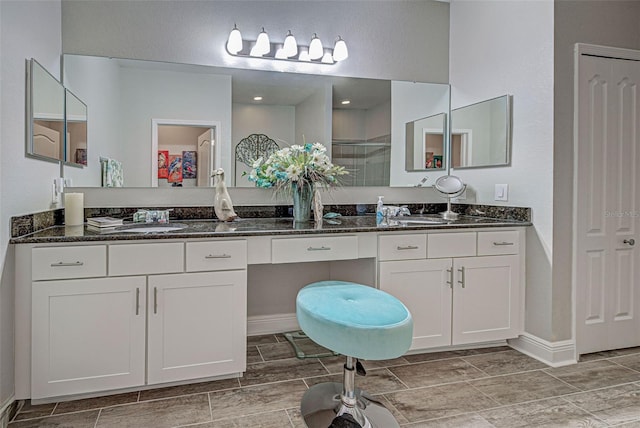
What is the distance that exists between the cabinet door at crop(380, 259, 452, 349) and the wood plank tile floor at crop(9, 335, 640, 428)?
0.17 meters

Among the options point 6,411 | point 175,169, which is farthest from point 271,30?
point 6,411

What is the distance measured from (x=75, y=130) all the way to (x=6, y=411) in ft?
5.14

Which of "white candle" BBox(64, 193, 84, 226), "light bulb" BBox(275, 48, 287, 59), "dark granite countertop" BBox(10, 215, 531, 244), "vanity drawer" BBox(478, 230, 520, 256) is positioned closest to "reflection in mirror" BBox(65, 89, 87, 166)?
"white candle" BBox(64, 193, 84, 226)

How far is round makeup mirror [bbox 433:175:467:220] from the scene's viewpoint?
3.18 metres

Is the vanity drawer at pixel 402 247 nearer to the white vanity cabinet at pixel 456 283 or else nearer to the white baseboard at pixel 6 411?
the white vanity cabinet at pixel 456 283

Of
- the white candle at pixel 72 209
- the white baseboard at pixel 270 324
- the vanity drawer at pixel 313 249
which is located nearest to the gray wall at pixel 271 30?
the white candle at pixel 72 209

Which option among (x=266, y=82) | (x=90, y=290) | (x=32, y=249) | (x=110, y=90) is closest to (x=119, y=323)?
(x=90, y=290)

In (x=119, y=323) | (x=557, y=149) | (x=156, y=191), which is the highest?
(x=557, y=149)

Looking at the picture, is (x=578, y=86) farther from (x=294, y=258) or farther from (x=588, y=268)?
(x=294, y=258)

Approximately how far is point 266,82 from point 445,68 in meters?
1.48

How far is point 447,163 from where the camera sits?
11.5ft

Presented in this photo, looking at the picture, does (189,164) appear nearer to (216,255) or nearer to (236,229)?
(236,229)

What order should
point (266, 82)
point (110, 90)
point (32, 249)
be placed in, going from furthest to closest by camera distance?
point (266, 82)
point (110, 90)
point (32, 249)

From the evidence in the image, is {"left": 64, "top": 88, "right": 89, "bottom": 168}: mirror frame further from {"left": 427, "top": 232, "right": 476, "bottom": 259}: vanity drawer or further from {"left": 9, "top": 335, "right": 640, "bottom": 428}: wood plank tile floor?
{"left": 427, "top": 232, "right": 476, "bottom": 259}: vanity drawer
